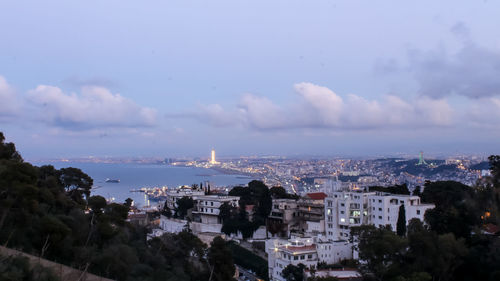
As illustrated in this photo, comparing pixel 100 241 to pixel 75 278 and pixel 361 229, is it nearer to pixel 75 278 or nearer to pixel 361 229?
pixel 75 278

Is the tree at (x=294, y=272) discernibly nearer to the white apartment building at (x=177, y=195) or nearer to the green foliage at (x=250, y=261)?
the green foliage at (x=250, y=261)

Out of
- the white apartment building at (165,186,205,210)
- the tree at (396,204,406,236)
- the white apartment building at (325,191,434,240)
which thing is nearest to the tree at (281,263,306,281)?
the white apartment building at (325,191,434,240)

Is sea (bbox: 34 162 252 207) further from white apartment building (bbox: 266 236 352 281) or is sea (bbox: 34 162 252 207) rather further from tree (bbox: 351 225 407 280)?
tree (bbox: 351 225 407 280)

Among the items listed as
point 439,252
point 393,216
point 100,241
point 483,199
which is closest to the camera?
point 100,241

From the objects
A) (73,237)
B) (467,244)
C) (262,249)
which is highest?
(73,237)

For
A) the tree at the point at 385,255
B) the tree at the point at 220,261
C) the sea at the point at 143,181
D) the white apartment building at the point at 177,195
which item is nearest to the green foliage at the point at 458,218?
the tree at the point at 385,255

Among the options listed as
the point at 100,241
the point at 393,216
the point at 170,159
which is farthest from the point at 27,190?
the point at 170,159
